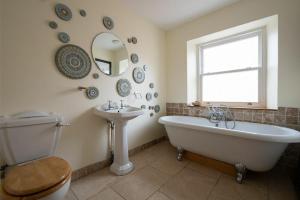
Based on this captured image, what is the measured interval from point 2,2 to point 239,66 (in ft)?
9.74

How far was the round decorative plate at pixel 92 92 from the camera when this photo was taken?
1.62 m

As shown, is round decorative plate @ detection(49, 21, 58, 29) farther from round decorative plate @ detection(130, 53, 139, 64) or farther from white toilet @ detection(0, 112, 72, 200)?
round decorative plate @ detection(130, 53, 139, 64)

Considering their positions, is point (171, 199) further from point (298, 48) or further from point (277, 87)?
point (298, 48)

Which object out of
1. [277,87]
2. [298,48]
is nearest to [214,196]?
[277,87]

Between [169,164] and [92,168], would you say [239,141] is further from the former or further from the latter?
[92,168]

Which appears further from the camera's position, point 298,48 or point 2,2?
point 298,48

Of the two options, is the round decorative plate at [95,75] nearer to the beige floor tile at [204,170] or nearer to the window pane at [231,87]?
the beige floor tile at [204,170]

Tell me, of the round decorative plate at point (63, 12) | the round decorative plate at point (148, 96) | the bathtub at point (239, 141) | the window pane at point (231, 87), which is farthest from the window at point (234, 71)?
the round decorative plate at point (63, 12)

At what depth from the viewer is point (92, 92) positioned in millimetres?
1657

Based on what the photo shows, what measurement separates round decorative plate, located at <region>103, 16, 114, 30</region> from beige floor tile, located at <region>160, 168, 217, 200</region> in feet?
6.94

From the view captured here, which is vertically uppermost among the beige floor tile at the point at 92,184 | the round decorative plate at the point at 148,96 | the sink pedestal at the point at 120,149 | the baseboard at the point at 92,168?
the round decorative plate at the point at 148,96

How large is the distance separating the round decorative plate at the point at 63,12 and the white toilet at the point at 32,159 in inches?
40.9

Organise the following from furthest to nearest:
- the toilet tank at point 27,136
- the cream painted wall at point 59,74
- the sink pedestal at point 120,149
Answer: the sink pedestal at point 120,149 → the cream painted wall at point 59,74 → the toilet tank at point 27,136

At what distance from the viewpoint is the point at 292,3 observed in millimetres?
1576
